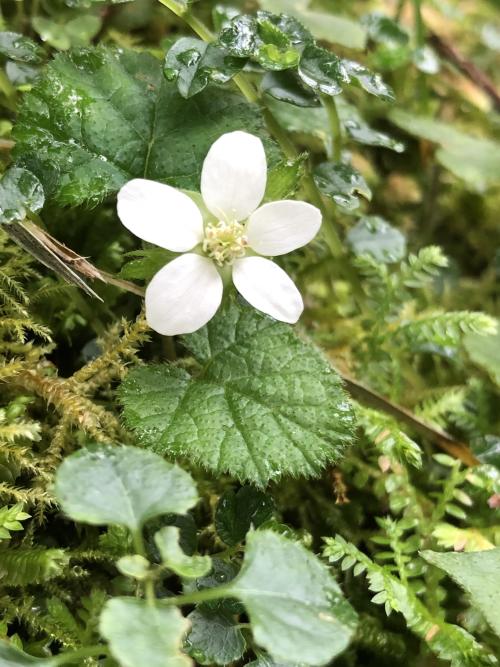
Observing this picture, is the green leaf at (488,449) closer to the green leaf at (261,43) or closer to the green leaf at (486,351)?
the green leaf at (486,351)

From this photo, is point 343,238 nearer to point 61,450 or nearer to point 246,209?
point 246,209

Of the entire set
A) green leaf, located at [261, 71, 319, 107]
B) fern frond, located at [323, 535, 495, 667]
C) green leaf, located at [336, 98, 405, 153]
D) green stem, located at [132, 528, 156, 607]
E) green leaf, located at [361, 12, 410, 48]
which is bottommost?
fern frond, located at [323, 535, 495, 667]

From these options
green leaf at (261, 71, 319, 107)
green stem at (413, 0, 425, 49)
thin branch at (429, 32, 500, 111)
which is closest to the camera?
green leaf at (261, 71, 319, 107)

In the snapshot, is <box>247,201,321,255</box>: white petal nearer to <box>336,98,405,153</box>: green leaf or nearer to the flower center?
the flower center

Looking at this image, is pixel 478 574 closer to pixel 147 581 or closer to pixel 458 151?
pixel 147 581

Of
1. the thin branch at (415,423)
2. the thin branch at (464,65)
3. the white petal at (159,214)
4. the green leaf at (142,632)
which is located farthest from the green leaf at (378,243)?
the green leaf at (142,632)

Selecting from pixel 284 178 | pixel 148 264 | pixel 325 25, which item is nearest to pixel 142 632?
pixel 148 264

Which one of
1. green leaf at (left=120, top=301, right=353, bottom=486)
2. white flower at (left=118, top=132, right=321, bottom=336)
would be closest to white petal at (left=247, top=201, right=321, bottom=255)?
white flower at (left=118, top=132, right=321, bottom=336)
